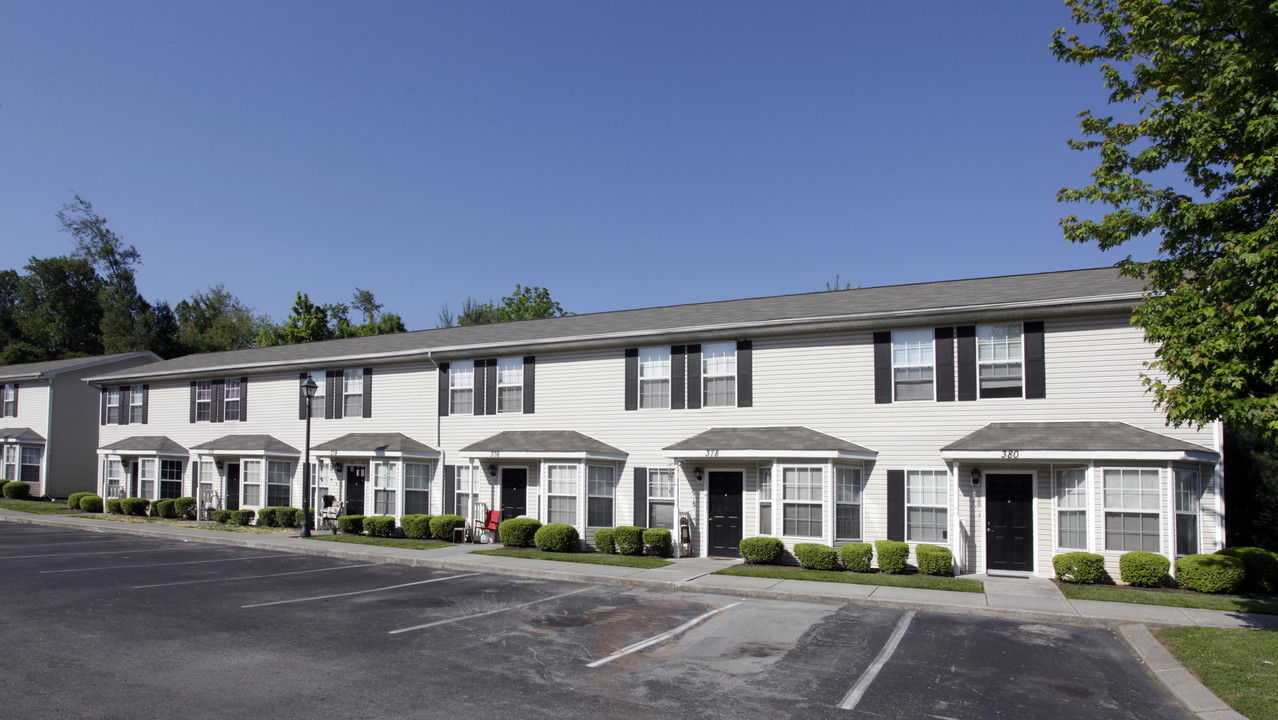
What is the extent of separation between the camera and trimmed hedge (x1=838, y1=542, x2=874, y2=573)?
54.8 ft

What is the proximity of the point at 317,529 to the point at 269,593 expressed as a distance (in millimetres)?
11960

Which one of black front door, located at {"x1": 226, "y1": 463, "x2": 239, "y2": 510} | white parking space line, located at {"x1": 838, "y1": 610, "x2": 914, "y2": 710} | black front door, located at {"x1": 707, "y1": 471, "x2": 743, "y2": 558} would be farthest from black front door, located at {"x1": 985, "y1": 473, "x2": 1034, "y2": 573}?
black front door, located at {"x1": 226, "y1": 463, "x2": 239, "y2": 510}

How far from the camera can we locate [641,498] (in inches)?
805

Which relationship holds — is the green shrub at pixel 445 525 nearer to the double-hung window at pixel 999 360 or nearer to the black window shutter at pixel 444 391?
the black window shutter at pixel 444 391

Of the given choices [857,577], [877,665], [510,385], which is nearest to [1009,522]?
[857,577]

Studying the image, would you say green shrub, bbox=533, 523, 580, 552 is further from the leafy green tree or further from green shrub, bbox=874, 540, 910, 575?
the leafy green tree

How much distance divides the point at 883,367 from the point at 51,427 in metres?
38.2

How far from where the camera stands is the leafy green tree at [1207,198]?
910 centimetres

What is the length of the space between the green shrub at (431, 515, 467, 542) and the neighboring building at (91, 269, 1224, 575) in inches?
39.1

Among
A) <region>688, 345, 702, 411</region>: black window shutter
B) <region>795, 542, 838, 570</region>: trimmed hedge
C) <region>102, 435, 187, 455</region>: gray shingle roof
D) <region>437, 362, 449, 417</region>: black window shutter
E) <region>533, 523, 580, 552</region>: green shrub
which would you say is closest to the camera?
<region>795, 542, 838, 570</region>: trimmed hedge

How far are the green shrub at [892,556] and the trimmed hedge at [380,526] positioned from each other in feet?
47.9

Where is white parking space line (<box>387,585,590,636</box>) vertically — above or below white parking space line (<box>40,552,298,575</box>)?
above

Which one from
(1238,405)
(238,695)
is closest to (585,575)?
(238,695)

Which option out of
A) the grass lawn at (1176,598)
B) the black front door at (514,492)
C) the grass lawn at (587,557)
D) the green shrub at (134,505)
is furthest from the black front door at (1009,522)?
the green shrub at (134,505)
